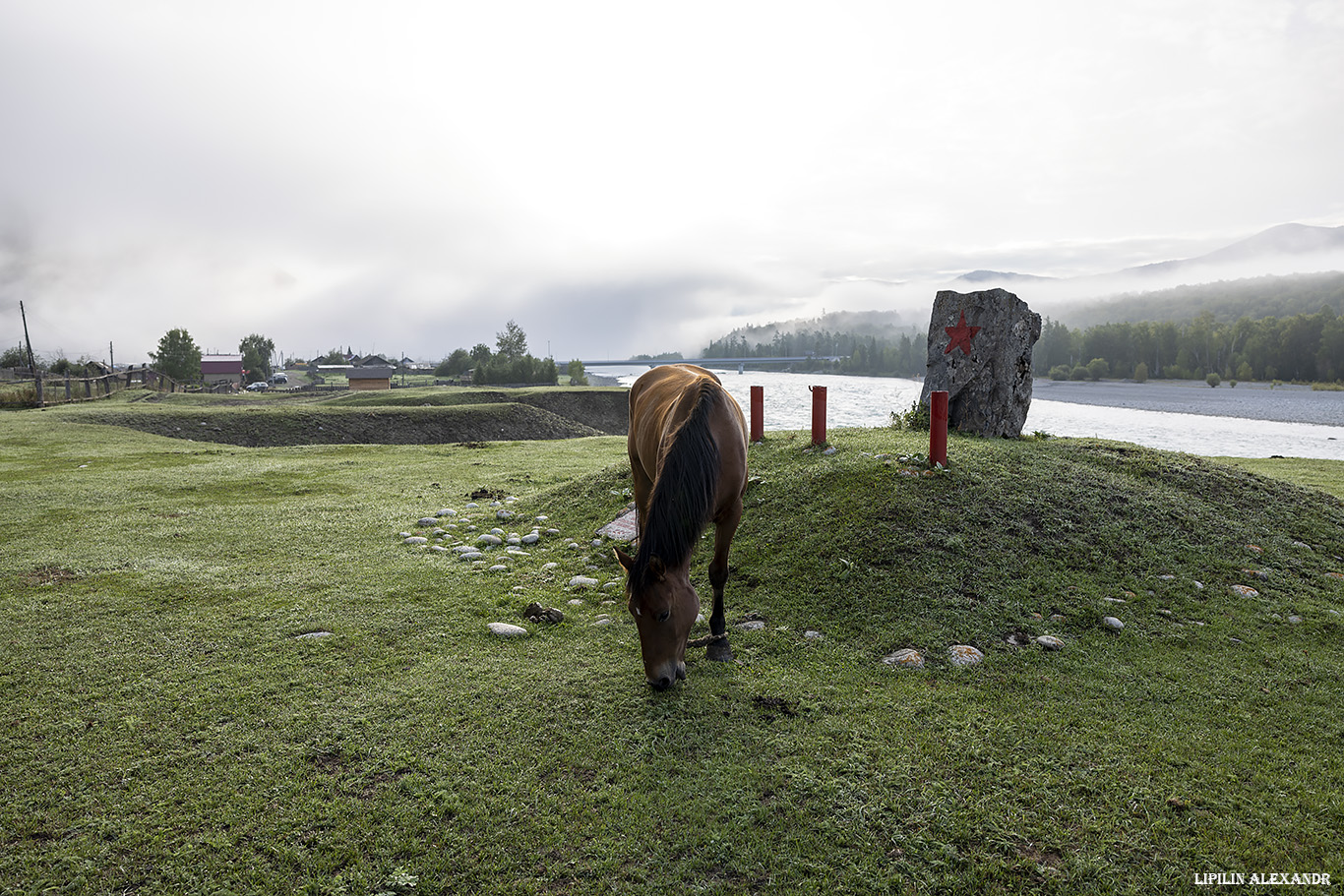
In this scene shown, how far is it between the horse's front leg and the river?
1009cm

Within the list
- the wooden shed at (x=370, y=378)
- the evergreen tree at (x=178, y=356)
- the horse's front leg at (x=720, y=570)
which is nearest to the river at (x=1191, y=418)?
the horse's front leg at (x=720, y=570)

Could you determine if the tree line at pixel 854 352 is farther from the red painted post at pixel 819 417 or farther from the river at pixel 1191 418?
the red painted post at pixel 819 417

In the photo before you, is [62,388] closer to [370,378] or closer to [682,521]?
[370,378]

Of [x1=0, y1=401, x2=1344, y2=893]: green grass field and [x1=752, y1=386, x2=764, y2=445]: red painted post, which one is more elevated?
[x1=752, y1=386, x2=764, y2=445]: red painted post

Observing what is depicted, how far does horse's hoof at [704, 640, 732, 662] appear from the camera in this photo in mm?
4875

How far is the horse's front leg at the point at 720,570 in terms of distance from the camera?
4.94 m

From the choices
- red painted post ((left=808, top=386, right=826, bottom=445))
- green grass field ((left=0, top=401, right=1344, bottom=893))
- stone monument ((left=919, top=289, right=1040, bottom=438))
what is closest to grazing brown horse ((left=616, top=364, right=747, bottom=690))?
green grass field ((left=0, top=401, right=1344, bottom=893))

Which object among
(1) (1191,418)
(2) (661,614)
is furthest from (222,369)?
(1) (1191,418)

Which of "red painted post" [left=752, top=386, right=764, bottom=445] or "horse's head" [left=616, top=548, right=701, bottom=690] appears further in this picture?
"red painted post" [left=752, top=386, right=764, bottom=445]

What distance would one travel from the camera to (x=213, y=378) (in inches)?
3634

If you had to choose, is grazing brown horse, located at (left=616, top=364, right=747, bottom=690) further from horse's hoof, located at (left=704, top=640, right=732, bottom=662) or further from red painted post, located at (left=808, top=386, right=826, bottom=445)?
red painted post, located at (left=808, top=386, right=826, bottom=445)

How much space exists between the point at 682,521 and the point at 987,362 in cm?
810

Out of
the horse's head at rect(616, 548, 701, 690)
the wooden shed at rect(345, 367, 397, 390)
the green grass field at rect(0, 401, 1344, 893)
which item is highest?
the wooden shed at rect(345, 367, 397, 390)

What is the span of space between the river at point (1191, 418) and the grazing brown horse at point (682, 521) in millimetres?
10099
